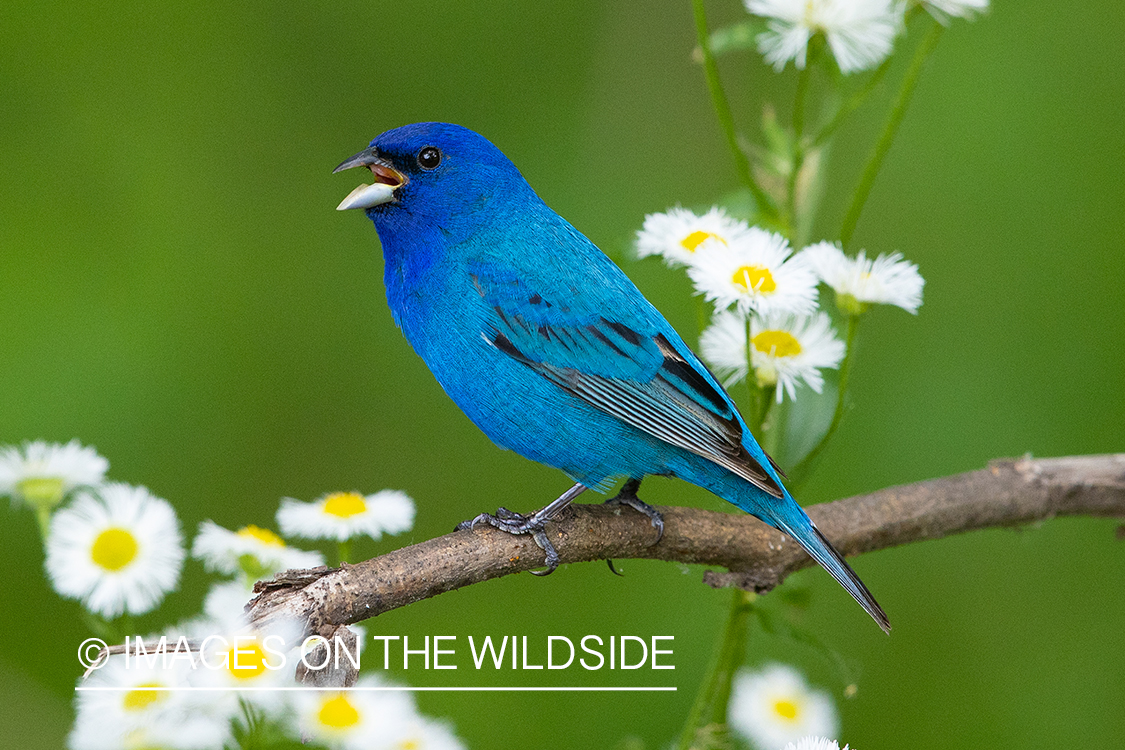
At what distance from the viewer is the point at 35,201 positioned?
15.4 ft

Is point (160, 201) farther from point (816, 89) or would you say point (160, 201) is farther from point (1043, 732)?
point (1043, 732)

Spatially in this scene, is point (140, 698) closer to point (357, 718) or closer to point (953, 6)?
point (357, 718)

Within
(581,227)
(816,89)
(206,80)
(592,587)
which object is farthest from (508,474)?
(816,89)

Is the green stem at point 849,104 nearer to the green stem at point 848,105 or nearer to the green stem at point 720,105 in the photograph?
the green stem at point 848,105

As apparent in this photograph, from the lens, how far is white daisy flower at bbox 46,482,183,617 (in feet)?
7.14

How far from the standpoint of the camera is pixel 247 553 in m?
2.35

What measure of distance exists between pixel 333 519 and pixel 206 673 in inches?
27.7

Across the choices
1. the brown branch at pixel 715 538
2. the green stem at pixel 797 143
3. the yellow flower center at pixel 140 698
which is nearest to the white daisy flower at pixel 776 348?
the green stem at pixel 797 143

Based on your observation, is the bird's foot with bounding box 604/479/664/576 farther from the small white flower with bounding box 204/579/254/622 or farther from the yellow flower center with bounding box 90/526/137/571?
the yellow flower center with bounding box 90/526/137/571

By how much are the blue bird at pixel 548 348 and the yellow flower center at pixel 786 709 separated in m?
0.39

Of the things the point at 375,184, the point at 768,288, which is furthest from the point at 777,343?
the point at 375,184

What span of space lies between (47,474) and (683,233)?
1.73m

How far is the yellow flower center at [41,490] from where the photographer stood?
2342 millimetres

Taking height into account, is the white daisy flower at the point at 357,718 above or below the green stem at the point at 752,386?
below
